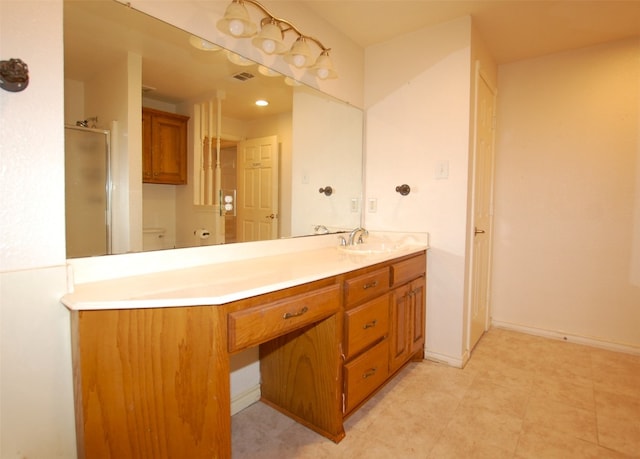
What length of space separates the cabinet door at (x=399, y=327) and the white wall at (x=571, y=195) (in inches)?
54.6

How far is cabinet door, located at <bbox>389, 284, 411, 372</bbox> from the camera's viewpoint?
74.6 inches

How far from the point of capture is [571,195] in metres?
2.65

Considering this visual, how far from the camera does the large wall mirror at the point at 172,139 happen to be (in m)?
1.17

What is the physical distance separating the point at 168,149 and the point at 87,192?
0.36 meters

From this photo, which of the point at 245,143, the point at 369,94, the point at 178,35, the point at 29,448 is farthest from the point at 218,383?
the point at 369,94

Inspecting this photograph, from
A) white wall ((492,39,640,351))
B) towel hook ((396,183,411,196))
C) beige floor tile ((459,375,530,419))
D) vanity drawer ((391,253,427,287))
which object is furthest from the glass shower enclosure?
white wall ((492,39,640,351))

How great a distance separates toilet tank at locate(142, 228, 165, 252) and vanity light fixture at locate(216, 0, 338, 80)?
91 cm

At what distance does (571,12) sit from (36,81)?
2.71m

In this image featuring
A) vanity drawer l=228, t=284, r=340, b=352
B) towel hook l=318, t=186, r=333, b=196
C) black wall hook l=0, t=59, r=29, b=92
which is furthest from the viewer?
towel hook l=318, t=186, r=333, b=196

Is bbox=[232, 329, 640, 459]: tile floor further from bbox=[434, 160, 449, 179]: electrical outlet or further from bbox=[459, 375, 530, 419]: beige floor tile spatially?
bbox=[434, 160, 449, 179]: electrical outlet

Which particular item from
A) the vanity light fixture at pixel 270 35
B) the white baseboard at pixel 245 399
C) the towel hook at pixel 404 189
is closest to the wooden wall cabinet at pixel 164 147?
the vanity light fixture at pixel 270 35

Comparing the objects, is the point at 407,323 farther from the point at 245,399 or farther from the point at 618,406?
the point at 618,406

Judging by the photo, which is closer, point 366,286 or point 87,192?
point 87,192

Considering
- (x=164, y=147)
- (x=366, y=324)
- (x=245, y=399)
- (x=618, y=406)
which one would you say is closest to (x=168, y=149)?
(x=164, y=147)
